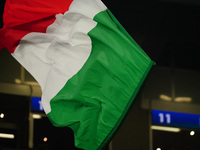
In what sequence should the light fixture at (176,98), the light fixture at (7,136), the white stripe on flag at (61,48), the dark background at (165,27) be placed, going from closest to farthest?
1. the white stripe on flag at (61,48)
2. the light fixture at (7,136)
3. the light fixture at (176,98)
4. the dark background at (165,27)

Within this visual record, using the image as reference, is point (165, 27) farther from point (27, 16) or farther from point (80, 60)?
point (80, 60)

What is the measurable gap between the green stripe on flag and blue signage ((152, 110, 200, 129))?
6.03 meters

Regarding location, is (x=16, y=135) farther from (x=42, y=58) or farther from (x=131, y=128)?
(x=42, y=58)

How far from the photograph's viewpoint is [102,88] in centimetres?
891

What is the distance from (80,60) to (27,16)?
0.98 meters

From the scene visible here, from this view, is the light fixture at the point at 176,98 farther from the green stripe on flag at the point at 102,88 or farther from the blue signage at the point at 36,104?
the green stripe on flag at the point at 102,88

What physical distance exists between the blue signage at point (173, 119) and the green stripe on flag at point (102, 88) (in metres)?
6.03

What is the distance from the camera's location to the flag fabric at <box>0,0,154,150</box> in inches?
346

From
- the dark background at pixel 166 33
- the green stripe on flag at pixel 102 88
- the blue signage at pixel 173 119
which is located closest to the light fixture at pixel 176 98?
the dark background at pixel 166 33

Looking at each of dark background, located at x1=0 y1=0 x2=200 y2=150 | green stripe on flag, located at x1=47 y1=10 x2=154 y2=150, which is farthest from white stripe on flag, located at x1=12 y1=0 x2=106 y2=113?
dark background, located at x1=0 y1=0 x2=200 y2=150

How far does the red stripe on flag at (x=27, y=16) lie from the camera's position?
962 centimetres

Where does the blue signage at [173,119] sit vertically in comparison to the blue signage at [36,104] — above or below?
below

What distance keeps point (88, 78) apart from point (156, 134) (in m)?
6.10

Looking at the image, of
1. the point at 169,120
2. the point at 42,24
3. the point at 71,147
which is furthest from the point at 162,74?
the point at 42,24
